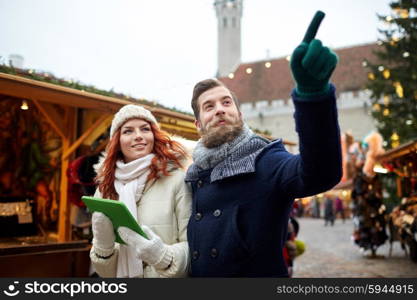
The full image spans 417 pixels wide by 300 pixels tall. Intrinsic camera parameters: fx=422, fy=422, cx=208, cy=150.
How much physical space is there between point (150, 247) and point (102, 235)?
0.27 metres

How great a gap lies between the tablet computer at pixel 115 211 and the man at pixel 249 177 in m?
0.28

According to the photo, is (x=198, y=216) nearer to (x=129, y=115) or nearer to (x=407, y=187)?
(x=129, y=115)

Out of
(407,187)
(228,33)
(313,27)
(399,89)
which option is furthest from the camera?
(228,33)

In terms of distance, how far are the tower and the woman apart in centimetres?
4859

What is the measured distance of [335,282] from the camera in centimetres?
180

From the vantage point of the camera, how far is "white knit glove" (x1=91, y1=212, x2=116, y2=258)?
6.14 feet

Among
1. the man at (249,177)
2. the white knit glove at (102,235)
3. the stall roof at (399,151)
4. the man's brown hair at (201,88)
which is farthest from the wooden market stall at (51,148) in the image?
the stall roof at (399,151)

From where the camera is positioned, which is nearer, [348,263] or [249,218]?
[249,218]

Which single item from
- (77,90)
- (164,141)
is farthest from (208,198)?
(77,90)

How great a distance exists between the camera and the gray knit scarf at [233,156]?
174 cm

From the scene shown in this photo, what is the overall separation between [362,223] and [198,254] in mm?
9013

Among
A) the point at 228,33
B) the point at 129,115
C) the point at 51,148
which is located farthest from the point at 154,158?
the point at 228,33

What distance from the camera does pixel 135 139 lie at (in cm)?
223

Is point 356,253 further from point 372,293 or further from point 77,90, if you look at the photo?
point 372,293
